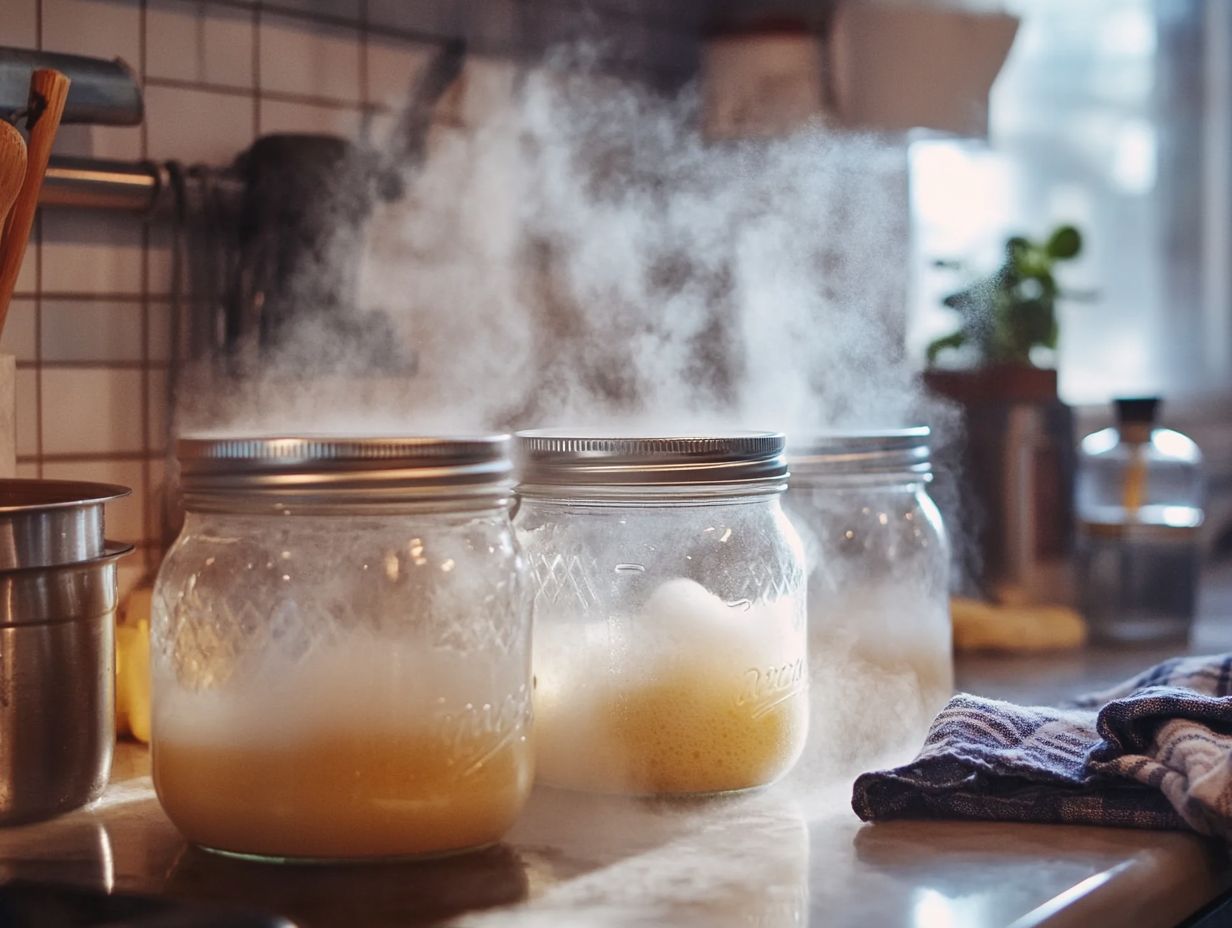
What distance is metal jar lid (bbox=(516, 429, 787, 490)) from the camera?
868mm

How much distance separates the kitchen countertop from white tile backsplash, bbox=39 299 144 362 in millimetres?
409

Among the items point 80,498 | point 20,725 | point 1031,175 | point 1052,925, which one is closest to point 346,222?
point 80,498

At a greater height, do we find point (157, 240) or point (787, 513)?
point (157, 240)

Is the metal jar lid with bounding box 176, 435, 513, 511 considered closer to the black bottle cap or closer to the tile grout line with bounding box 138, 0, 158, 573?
the tile grout line with bounding box 138, 0, 158, 573

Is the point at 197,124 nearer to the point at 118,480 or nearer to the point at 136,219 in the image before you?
the point at 136,219

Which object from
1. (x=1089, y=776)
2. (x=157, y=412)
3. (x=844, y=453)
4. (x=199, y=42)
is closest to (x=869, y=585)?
(x=844, y=453)

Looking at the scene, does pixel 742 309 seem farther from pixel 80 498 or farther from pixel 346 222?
pixel 80 498

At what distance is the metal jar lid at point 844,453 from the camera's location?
1.06m

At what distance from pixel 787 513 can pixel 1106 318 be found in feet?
5.70

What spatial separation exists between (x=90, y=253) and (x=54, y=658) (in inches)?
17.6

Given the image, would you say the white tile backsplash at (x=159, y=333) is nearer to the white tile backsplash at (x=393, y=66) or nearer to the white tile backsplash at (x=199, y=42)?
the white tile backsplash at (x=199, y=42)

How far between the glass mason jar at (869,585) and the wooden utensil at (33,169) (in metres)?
0.51

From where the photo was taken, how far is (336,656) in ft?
2.42

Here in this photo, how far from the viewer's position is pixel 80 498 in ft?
3.00
